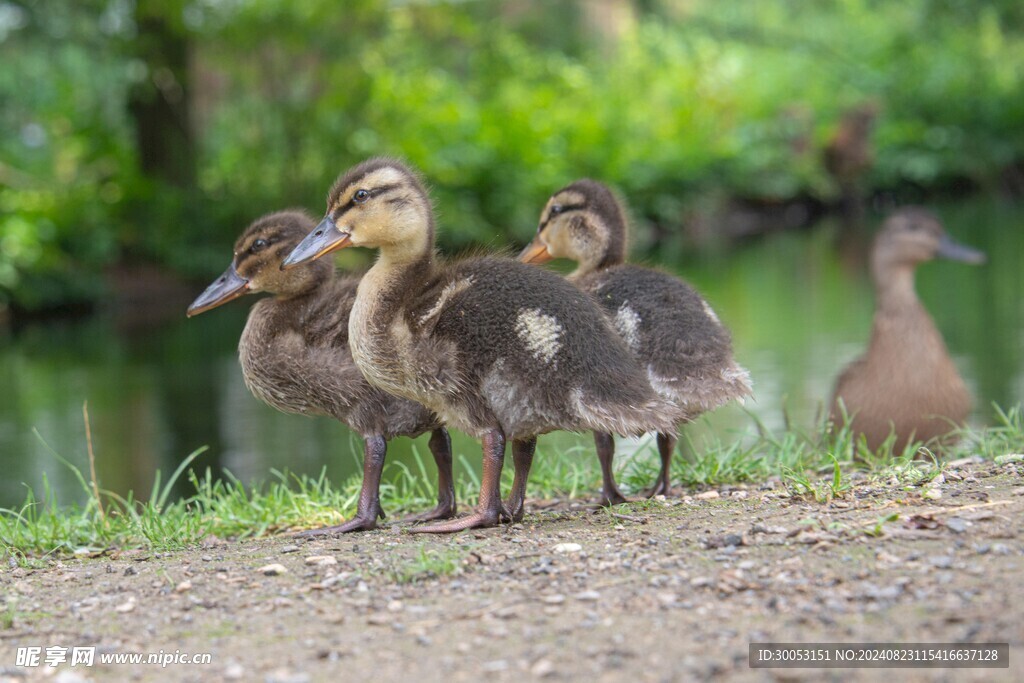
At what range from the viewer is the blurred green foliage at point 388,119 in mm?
18781

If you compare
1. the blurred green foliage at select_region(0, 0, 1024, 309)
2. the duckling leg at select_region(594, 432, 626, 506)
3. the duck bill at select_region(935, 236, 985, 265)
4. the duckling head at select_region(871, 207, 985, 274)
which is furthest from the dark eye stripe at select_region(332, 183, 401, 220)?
the blurred green foliage at select_region(0, 0, 1024, 309)

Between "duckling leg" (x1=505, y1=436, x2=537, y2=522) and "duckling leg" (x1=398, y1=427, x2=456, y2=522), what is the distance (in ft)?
1.54

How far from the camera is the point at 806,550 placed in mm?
4160

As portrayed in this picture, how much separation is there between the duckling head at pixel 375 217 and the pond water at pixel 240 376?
1710mm

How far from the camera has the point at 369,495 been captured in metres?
5.52

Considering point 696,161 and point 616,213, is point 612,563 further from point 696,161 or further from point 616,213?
point 696,161

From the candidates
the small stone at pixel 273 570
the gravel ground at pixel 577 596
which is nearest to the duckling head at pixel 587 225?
the gravel ground at pixel 577 596

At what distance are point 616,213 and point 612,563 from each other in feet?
7.92

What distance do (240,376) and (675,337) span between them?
8.41 metres

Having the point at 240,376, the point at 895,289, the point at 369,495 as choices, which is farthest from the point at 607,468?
the point at 240,376

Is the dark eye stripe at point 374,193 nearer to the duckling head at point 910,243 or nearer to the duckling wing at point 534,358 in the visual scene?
the duckling wing at point 534,358

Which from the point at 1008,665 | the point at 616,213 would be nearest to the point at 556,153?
the point at 616,213

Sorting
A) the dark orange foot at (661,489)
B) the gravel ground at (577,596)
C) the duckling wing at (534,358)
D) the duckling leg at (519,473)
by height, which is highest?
the duckling wing at (534,358)

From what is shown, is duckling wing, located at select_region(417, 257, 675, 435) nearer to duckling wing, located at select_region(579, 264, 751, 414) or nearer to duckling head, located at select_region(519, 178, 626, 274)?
duckling wing, located at select_region(579, 264, 751, 414)
